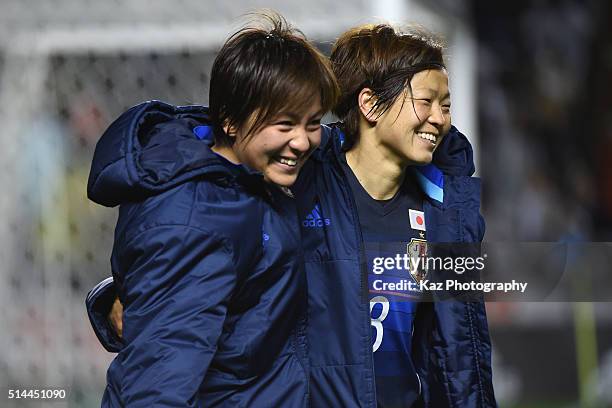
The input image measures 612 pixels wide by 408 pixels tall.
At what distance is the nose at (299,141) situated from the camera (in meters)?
1.72

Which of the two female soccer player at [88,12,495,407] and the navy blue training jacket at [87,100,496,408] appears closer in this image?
the two female soccer player at [88,12,495,407]

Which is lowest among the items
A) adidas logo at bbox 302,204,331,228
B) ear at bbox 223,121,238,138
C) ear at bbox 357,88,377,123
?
adidas logo at bbox 302,204,331,228

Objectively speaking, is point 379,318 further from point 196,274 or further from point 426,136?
point 196,274

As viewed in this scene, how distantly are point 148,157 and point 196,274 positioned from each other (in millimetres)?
229

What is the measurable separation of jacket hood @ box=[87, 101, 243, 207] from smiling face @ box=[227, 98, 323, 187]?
6cm

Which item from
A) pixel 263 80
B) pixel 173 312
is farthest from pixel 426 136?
pixel 173 312

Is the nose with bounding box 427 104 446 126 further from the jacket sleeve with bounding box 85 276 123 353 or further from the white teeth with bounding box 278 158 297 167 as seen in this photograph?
the jacket sleeve with bounding box 85 276 123 353

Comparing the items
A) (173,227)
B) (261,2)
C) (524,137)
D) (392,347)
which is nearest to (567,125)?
(524,137)

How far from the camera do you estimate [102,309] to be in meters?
1.99

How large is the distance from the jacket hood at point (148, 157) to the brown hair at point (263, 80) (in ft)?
0.23

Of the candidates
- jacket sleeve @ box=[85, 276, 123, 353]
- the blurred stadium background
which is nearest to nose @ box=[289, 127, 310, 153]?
jacket sleeve @ box=[85, 276, 123, 353]

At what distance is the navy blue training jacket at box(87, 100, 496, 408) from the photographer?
1.85m

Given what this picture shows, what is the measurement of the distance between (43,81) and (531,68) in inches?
202

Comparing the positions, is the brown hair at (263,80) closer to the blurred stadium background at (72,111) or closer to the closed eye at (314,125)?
the closed eye at (314,125)
